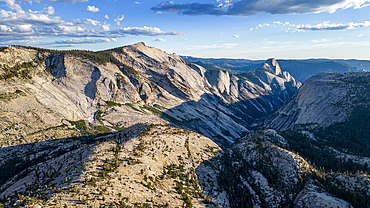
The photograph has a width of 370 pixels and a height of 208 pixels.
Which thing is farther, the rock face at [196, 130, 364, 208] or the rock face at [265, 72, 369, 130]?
the rock face at [265, 72, 369, 130]

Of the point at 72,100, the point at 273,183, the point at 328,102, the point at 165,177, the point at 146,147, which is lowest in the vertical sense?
the point at 273,183

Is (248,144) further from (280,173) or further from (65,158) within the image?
(65,158)

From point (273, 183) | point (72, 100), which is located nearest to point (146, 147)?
point (273, 183)

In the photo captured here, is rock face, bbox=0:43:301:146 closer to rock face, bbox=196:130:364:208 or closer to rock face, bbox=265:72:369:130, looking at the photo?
rock face, bbox=265:72:369:130

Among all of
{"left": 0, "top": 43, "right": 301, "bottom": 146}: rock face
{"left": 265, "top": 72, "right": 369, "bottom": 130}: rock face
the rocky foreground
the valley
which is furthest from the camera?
{"left": 265, "top": 72, "right": 369, "bottom": 130}: rock face

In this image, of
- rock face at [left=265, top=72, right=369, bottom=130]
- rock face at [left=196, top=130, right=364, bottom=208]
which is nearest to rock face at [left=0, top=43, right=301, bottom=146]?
rock face at [left=265, top=72, right=369, bottom=130]

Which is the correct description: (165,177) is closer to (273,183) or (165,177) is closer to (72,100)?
(273,183)

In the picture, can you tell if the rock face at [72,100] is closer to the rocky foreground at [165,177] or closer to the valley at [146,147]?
the valley at [146,147]

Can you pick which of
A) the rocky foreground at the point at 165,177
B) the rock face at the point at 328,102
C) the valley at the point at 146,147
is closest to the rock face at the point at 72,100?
the valley at the point at 146,147
